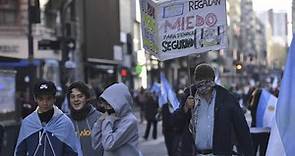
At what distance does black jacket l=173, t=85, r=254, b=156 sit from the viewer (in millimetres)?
7133

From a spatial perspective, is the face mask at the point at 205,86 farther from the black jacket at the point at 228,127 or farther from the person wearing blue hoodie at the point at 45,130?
the person wearing blue hoodie at the point at 45,130

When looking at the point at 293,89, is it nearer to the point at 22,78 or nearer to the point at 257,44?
the point at 22,78

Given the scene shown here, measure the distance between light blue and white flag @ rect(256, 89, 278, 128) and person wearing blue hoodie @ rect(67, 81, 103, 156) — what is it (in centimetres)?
640

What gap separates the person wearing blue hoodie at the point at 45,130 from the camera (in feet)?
21.2

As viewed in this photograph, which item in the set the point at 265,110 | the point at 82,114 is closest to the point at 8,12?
the point at 265,110

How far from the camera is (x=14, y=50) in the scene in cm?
3500

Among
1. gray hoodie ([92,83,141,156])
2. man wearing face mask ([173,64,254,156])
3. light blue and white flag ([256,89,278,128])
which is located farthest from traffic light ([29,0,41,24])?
man wearing face mask ([173,64,254,156])

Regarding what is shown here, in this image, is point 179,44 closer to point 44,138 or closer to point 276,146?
point 44,138

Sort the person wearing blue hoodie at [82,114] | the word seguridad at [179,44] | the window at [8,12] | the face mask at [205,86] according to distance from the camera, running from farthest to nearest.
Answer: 1. the window at [8,12]
2. the word seguridad at [179,44]
3. the person wearing blue hoodie at [82,114]
4. the face mask at [205,86]

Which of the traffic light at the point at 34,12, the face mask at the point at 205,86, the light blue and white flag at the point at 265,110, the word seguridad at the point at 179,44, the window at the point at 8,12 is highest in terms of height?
the window at the point at 8,12

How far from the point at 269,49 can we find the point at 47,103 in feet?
626

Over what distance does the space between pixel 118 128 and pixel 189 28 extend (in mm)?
1665

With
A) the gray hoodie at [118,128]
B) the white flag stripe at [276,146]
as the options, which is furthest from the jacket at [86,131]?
the white flag stripe at [276,146]

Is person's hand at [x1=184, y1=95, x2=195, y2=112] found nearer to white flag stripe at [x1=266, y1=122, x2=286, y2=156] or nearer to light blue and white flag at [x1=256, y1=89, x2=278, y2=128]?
white flag stripe at [x1=266, y1=122, x2=286, y2=156]
